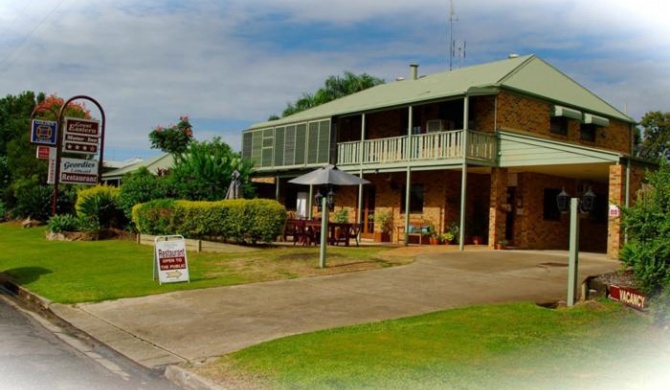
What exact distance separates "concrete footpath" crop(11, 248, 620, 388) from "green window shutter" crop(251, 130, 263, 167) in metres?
16.8

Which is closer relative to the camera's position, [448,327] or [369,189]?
[448,327]

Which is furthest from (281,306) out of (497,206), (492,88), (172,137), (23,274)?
(172,137)

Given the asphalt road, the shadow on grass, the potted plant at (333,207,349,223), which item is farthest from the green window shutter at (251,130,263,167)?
the asphalt road

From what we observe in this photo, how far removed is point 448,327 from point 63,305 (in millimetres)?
6601

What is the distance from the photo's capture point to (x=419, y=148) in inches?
876

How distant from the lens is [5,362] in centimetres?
682

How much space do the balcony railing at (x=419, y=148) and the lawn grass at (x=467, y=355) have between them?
476 inches

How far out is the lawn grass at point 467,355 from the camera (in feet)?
19.1

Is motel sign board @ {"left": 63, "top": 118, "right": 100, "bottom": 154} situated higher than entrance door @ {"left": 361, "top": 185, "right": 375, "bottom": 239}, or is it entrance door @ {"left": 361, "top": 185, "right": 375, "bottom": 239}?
motel sign board @ {"left": 63, "top": 118, "right": 100, "bottom": 154}

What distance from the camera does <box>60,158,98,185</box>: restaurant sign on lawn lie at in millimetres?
27141

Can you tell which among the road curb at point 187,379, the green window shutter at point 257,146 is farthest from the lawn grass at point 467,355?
the green window shutter at point 257,146

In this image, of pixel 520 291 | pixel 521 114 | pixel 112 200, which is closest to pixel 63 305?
pixel 520 291

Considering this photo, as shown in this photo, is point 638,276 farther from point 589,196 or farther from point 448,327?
point 448,327

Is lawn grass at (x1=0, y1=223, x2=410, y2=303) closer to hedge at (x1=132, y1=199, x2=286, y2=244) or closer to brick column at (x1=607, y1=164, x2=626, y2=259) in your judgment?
hedge at (x1=132, y1=199, x2=286, y2=244)
